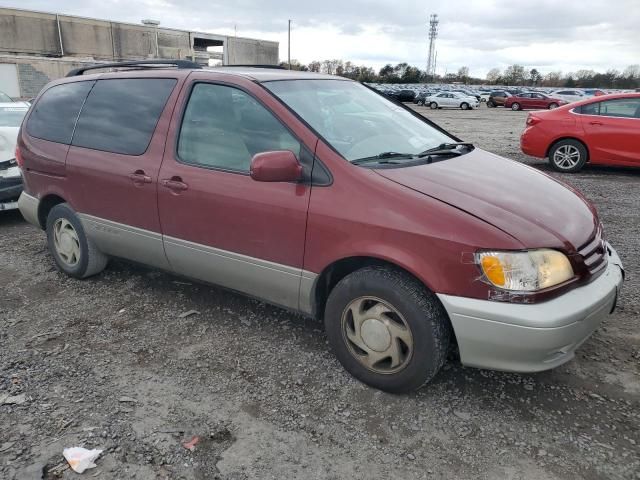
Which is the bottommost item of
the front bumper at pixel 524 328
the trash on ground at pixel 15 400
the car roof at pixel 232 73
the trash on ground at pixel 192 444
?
the trash on ground at pixel 15 400

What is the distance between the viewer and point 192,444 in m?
2.51

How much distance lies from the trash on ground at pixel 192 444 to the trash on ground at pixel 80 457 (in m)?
0.39

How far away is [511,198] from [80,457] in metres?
2.49

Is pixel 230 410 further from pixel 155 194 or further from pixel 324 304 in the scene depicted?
pixel 155 194

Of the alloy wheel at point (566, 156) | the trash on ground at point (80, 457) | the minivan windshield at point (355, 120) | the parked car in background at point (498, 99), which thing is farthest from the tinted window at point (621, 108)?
the parked car in background at point (498, 99)

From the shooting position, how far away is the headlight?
96.6 inches

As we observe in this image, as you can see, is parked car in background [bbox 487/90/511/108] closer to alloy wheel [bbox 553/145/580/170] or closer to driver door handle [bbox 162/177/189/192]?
alloy wheel [bbox 553/145/580/170]

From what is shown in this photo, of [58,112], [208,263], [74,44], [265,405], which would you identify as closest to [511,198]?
[265,405]

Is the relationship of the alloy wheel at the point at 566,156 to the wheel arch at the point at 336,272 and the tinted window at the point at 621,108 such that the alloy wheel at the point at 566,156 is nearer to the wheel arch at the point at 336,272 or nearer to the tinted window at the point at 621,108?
the tinted window at the point at 621,108

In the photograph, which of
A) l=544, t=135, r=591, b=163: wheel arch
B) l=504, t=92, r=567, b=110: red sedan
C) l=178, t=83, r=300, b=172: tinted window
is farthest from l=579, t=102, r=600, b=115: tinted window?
l=504, t=92, r=567, b=110: red sedan

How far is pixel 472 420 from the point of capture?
270 centimetres

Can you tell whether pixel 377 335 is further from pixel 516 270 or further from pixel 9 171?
pixel 9 171

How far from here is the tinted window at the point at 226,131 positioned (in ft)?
10.3

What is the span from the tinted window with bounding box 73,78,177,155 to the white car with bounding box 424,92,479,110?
37727 millimetres
